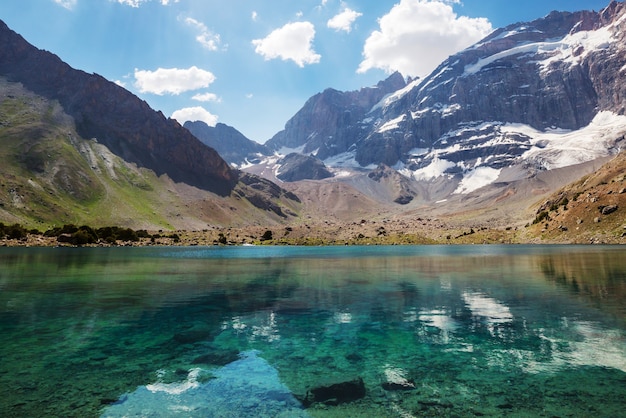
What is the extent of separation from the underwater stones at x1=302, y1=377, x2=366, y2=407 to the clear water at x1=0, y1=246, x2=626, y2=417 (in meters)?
0.08

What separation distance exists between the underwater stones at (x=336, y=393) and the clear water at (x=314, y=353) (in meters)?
0.08

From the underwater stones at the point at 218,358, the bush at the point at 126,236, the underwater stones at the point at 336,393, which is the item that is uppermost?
the bush at the point at 126,236

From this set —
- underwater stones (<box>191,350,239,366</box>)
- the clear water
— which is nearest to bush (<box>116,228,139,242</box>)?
the clear water

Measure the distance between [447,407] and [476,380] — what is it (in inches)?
137

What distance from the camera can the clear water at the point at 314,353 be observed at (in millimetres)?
14844

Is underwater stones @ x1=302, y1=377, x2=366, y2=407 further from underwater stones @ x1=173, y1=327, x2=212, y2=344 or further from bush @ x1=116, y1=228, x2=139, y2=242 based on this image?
bush @ x1=116, y1=228, x2=139, y2=242

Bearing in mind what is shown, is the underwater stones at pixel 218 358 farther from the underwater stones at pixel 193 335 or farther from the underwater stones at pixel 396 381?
the underwater stones at pixel 396 381

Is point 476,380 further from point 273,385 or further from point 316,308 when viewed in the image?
point 316,308

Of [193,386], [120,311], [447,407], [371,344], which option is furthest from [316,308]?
[447,407]

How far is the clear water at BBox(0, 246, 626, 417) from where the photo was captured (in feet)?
48.7

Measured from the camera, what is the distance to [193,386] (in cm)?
1681

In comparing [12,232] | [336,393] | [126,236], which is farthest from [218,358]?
[126,236]

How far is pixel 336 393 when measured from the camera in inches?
629

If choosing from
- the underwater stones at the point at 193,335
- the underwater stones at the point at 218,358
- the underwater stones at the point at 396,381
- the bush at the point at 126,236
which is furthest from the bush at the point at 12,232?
the underwater stones at the point at 396,381
